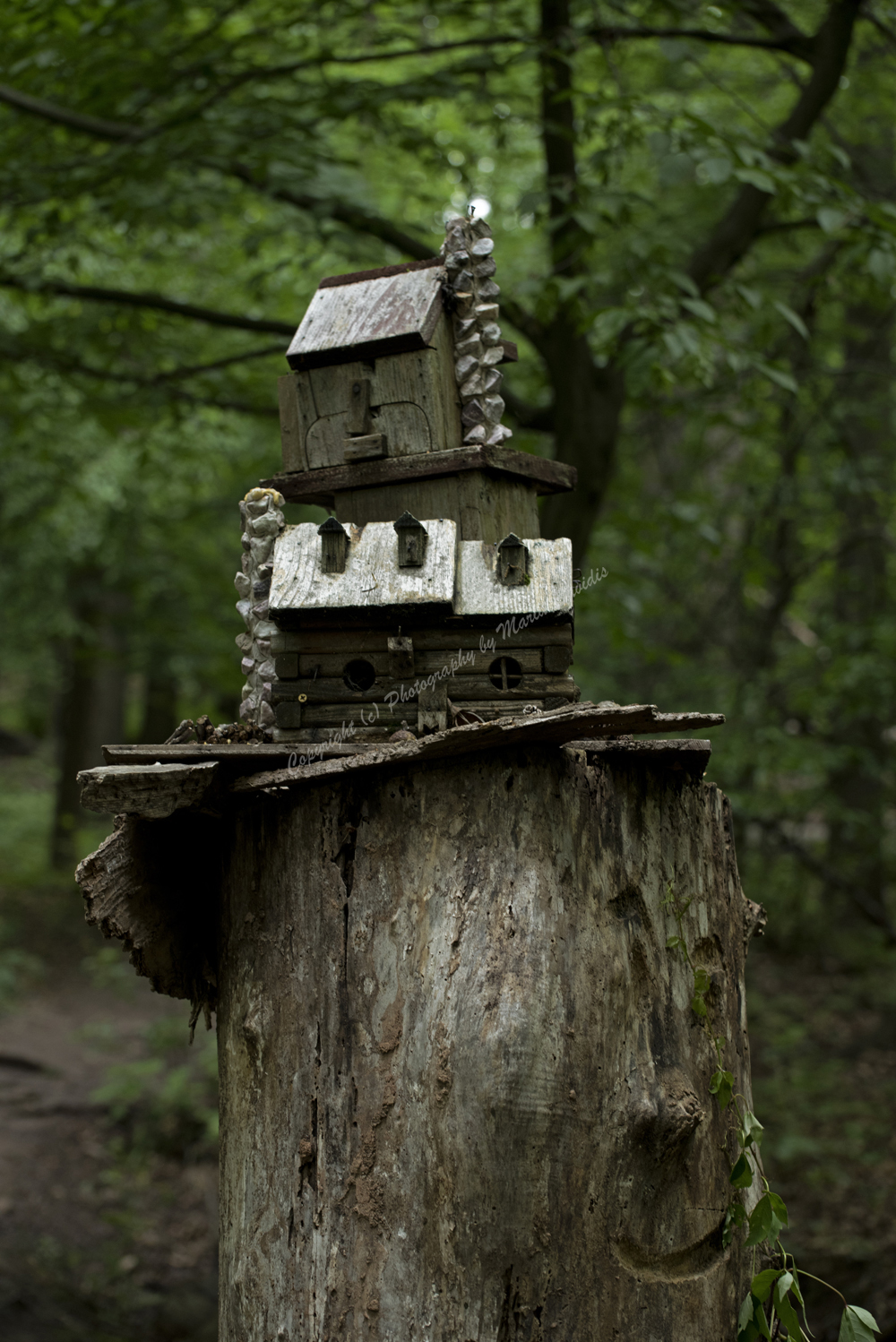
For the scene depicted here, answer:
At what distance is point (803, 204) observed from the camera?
4.64 m

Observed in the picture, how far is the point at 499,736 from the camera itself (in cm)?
219

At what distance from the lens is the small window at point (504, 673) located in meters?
2.63

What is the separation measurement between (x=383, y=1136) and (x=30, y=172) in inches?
211

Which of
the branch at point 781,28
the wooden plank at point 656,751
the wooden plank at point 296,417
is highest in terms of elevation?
the branch at point 781,28

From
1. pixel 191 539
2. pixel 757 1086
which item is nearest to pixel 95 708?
pixel 191 539

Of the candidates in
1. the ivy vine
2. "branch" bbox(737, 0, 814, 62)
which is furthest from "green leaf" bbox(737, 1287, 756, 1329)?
→ "branch" bbox(737, 0, 814, 62)

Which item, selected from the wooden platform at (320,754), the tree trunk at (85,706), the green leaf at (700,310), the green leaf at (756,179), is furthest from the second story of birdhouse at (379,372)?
the tree trunk at (85,706)

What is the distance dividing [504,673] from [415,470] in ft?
2.05

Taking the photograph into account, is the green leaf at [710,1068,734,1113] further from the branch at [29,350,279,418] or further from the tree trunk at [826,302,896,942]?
the branch at [29,350,279,418]

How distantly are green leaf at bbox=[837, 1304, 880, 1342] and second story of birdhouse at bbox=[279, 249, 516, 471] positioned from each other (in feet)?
7.58

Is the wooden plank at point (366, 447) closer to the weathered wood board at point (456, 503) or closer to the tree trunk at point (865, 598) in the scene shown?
the weathered wood board at point (456, 503)

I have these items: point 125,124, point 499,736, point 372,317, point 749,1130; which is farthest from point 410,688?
point 125,124

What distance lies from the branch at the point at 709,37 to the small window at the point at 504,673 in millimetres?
3953

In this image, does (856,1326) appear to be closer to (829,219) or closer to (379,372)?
(379,372)
